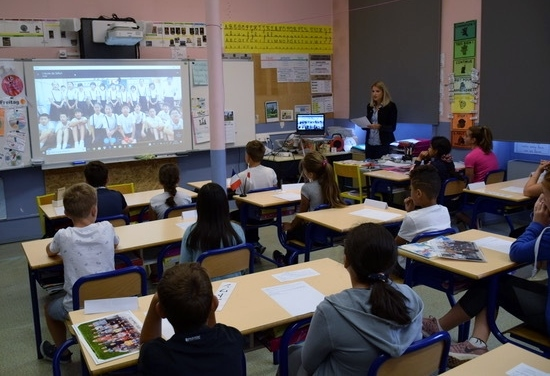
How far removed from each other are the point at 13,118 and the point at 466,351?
517 centimetres

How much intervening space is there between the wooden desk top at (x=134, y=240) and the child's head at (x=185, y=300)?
5.11ft

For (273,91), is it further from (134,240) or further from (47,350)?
(47,350)

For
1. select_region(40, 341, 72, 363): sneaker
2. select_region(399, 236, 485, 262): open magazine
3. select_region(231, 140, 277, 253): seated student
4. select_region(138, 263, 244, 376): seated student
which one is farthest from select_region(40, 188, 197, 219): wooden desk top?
select_region(138, 263, 244, 376): seated student

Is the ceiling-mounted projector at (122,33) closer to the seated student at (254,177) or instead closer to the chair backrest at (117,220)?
the seated student at (254,177)

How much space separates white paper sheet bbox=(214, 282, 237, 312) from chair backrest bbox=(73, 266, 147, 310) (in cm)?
46

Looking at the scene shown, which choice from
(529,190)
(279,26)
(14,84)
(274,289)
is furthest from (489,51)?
(14,84)

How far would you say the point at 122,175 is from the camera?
6551 millimetres

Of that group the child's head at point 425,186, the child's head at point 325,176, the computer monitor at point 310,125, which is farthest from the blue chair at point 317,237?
the computer monitor at point 310,125

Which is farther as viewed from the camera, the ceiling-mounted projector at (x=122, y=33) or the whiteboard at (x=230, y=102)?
the whiteboard at (x=230, y=102)

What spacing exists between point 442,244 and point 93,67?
4.78 meters

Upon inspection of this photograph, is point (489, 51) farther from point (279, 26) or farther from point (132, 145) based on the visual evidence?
point (132, 145)

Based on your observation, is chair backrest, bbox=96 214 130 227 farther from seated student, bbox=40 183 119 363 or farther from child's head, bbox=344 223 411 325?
→ child's head, bbox=344 223 411 325

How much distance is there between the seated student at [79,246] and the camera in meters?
2.83

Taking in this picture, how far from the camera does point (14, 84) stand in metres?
5.69
